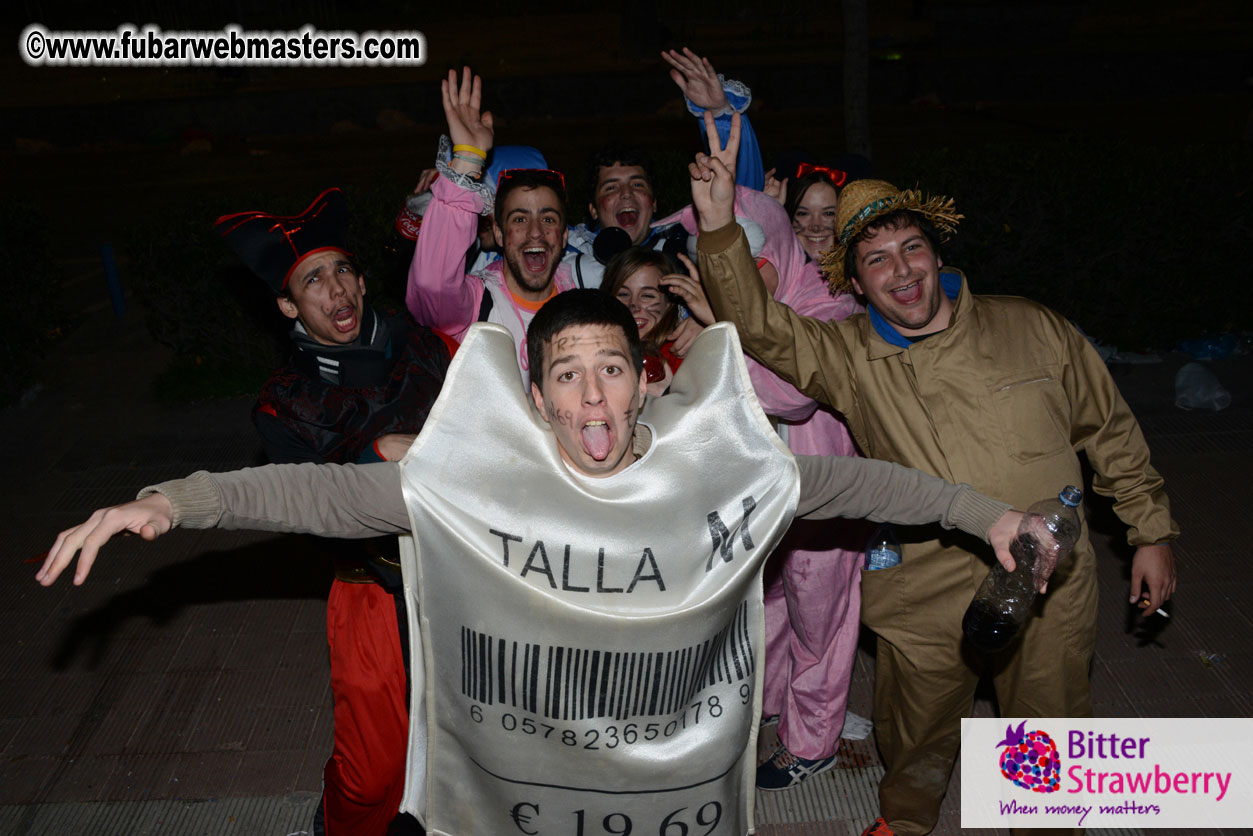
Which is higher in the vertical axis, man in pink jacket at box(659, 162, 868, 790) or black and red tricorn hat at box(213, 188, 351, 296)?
black and red tricorn hat at box(213, 188, 351, 296)

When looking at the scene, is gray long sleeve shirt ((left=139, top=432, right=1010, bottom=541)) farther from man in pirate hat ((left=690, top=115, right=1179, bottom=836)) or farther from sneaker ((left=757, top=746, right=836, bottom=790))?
sneaker ((left=757, top=746, right=836, bottom=790))

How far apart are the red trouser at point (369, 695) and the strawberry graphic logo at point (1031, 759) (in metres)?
2.04

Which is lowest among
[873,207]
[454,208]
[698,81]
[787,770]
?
[787,770]

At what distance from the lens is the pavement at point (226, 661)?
388 cm

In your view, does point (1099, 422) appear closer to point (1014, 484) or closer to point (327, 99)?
point (1014, 484)

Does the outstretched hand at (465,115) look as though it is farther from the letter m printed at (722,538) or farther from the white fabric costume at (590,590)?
the letter m printed at (722,538)

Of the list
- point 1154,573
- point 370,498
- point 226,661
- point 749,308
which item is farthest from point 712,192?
point 226,661

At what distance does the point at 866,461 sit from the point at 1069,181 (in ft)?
17.1

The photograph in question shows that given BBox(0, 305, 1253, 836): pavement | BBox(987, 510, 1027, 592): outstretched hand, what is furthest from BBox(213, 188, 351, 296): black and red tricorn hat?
BBox(987, 510, 1027, 592): outstretched hand

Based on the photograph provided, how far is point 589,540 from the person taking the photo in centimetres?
254

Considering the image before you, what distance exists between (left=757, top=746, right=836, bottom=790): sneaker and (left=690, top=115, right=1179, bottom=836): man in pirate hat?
68 centimetres

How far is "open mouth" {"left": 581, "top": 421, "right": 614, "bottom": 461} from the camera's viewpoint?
8.23ft

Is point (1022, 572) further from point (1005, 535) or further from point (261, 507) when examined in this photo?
point (261, 507)

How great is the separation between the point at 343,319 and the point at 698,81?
5.77 ft
